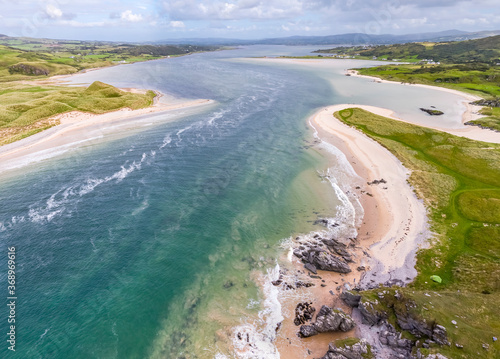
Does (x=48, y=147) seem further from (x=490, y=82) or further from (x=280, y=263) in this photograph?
(x=490, y=82)

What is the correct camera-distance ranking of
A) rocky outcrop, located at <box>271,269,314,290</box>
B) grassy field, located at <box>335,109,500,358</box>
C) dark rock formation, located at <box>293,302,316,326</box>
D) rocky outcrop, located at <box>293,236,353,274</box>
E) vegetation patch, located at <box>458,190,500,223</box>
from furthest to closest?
vegetation patch, located at <box>458,190,500,223</box> < rocky outcrop, located at <box>293,236,353,274</box> < rocky outcrop, located at <box>271,269,314,290</box> < dark rock formation, located at <box>293,302,316,326</box> < grassy field, located at <box>335,109,500,358</box>

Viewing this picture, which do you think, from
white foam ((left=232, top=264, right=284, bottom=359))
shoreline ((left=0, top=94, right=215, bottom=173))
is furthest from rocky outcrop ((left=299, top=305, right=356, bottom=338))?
shoreline ((left=0, top=94, right=215, bottom=173))

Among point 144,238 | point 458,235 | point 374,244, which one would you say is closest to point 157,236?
point 144,238

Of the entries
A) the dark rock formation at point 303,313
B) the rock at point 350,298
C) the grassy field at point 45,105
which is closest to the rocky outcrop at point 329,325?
the dark rock formation at point 303,313

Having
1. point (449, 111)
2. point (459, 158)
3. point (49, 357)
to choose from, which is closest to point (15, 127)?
point (49, 357)

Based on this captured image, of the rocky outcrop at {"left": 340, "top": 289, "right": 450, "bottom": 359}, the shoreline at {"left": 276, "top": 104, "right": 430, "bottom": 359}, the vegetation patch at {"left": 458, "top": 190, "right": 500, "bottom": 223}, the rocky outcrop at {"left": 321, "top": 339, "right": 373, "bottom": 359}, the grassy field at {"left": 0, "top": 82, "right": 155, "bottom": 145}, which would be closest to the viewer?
the rocky outcrop at {"left": 340, "top": 289, "right": 450, "bottom": 359}

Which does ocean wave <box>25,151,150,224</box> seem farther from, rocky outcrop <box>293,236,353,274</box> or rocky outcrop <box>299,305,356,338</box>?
rocky outcrop <box>299,305,356,338</box>

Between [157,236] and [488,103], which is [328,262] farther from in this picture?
[488,103]
